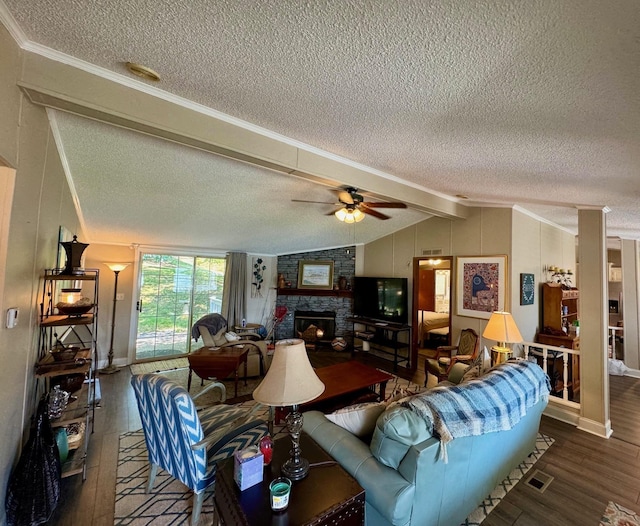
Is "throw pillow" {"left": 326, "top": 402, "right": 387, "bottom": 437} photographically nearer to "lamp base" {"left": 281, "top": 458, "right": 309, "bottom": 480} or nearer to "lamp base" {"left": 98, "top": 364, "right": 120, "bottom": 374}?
"lamp base" {"left": 281, "top": 458, "right": 309, "bottom": 480}

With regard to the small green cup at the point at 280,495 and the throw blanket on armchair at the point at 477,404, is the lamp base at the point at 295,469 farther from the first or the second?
the throw blanket on armchair at the point at 477,404

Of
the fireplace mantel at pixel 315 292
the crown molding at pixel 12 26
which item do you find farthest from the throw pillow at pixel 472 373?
the fireplace mantel at pixel 315 292

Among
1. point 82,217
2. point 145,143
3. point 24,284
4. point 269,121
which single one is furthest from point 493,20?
point 82,217

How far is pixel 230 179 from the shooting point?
2857mm

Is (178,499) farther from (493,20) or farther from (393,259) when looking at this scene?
(393,259)

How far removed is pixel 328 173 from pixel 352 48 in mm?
1259

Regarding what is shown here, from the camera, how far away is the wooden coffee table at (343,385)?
280cm

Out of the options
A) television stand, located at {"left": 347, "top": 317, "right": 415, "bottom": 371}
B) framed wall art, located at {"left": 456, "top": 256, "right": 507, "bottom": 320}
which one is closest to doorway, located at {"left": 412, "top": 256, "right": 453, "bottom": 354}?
television stand, located at {"left": 347, "top": 317, "right": 415, "bottom": 371}

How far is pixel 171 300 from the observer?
5.48 metres

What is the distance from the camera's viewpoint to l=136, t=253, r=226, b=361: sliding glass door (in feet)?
17.1

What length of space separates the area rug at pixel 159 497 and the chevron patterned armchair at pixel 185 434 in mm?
112

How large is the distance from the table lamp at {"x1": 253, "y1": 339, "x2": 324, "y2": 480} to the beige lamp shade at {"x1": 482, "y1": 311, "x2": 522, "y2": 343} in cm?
227

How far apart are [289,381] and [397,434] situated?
0.64m

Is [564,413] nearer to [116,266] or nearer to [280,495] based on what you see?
[280,495]
